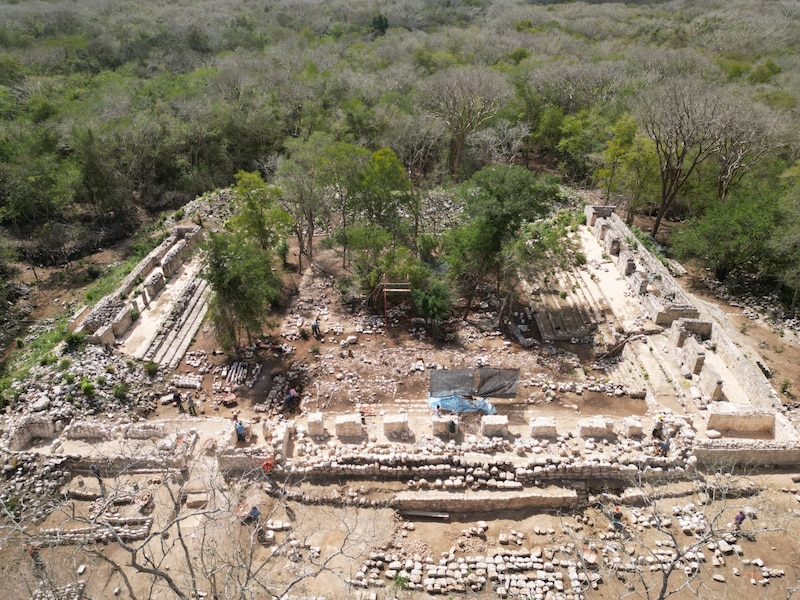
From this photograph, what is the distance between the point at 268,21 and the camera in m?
82.1

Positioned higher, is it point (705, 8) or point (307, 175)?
point (705, 8)

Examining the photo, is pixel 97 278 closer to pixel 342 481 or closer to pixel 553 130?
pixel 342 481

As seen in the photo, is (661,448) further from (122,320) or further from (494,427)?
(122,320)

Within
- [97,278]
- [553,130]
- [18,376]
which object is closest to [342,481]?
[18,376]

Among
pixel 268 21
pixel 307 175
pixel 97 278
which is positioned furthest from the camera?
pixel 268 21

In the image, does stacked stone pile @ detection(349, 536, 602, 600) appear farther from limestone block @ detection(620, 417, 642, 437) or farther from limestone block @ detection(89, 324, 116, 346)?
limestone block @ detection(89, 324, 116, 346)

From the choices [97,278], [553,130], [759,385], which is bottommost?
[97,278]

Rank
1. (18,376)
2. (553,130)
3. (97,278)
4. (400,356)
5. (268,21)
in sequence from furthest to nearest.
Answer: (268,21) → (553,130) → (97,278) → (400,356) → (18,376)

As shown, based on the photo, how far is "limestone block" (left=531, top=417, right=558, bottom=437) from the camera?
19344 millimetres

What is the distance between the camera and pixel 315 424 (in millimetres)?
19500

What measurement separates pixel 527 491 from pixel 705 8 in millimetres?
100771

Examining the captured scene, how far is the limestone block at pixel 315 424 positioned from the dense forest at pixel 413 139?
690cm

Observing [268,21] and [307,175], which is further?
[268,21]

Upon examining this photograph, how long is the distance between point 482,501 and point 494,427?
2.95 m
